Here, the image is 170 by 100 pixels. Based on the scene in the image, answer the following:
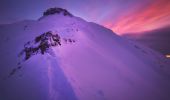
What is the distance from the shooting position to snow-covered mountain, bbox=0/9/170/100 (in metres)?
10.4

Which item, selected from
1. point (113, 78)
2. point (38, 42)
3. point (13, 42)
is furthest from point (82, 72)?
point (13, 42)

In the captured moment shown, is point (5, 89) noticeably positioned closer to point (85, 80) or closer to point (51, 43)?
point (51, 43)

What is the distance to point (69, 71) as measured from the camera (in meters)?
11.7

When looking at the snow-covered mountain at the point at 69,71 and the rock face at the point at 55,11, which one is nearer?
the snow-covered mountain at the point at 69,71

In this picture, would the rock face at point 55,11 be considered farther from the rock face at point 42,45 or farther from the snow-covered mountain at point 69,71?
the rock face at point 42,45

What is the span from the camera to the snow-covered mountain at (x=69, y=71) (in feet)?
34.1

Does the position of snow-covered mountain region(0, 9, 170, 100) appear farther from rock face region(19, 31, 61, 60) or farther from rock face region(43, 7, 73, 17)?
rock face region(43, 7, 73, 17)

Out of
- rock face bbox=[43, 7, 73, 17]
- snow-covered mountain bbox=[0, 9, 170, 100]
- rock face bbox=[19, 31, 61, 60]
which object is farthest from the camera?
rock face bbox=[43, 7, 73, 17]

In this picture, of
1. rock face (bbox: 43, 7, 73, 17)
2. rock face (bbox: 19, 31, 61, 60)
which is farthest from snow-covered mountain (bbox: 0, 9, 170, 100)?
rock face (bbox: 43, 7, 73, 17)

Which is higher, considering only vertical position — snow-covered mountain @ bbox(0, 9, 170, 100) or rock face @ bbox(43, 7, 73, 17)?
rock face @ bbox(43, 7, 73, 17)

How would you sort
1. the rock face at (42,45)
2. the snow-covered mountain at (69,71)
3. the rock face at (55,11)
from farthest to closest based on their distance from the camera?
the rock face at (55,11), the rock face at (42,45), the snow-covered mountain at (69,71)

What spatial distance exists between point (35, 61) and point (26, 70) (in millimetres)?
1152

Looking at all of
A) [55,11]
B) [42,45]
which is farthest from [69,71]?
[55,11]

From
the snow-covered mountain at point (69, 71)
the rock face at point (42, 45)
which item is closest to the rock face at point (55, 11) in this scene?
the snow-covered mountain at point (69, 71)
